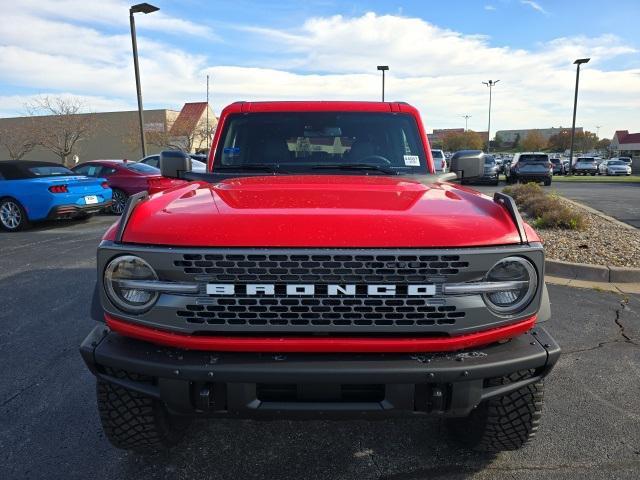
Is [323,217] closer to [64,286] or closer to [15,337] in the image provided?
[15,337]

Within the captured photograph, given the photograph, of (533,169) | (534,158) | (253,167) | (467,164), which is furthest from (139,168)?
(534,158)

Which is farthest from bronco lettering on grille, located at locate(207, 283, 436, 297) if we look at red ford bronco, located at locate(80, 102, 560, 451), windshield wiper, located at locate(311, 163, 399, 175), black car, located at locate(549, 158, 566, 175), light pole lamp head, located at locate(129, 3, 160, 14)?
black car, located at locate(549, 158, 566, 175)

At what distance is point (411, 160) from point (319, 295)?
194cm

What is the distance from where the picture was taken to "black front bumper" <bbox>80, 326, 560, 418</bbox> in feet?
6.36

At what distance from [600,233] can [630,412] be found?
237 inches

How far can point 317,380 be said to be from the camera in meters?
1.93

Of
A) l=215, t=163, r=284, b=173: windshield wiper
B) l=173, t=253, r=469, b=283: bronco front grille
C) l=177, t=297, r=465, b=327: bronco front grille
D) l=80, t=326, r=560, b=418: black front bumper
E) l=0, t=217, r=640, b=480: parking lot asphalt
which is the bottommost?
l=0, t=217, r=640, b=480: parking lot asphalt

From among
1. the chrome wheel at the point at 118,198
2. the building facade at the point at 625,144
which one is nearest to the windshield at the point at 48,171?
the chrome wheel at the point at 118,198

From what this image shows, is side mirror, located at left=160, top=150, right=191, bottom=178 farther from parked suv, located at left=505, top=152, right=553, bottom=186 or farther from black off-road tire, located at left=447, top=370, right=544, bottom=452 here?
parked suv, located at left=505, top=152, right=553, bottom=186

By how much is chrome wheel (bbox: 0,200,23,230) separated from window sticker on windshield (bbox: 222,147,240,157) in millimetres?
8361

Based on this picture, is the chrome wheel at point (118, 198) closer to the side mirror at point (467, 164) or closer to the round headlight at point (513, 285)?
the side mirror at point (467, 164)

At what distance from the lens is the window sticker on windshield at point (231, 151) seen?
12.2ft

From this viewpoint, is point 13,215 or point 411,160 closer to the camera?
point 411,160

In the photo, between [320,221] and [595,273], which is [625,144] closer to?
[595,273]
